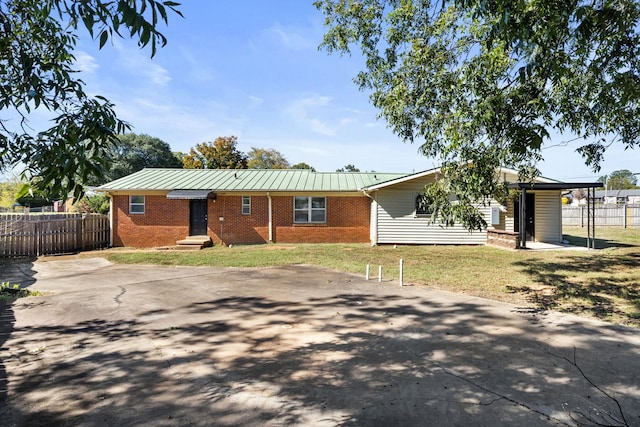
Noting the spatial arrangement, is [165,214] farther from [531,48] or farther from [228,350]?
[531,48]

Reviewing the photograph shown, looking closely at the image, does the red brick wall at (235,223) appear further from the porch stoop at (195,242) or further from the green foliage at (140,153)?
the green foliage at (140,153)

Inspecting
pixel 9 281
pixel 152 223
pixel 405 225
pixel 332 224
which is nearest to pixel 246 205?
pixel 332 224

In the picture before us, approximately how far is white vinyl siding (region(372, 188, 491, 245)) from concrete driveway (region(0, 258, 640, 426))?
9.92 m

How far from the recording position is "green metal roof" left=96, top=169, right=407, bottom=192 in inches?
706

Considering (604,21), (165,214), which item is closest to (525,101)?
(604,21)

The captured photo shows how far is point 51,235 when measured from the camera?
49.7 feet

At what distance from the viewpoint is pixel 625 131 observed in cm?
902

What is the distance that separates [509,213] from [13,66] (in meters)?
18.1

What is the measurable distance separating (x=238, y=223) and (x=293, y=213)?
8.88 ft

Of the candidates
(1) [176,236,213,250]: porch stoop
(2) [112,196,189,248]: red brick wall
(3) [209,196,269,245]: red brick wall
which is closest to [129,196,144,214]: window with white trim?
(2) [112,196,189,248]: red brick wall

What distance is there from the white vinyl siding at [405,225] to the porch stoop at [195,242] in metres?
7.97

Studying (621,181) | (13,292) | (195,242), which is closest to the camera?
(13,292)

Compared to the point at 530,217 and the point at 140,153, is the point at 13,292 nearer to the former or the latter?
the point at 530,217

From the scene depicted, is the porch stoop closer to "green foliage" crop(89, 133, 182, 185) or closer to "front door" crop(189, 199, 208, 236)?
"front door" crop(189, 199, 208, 236)
